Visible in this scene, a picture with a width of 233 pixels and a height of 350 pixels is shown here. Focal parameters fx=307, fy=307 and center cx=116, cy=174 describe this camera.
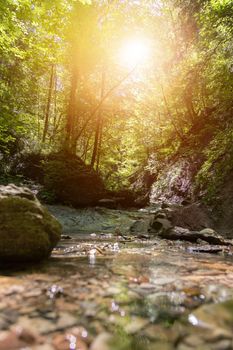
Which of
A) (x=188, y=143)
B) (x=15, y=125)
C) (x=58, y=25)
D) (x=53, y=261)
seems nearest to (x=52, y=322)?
(x=53, y=261)

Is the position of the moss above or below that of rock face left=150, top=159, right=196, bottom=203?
below

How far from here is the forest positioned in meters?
2.92

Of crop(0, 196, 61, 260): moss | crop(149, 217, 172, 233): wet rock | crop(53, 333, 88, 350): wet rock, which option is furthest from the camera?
crop(149, 217, 172, 233): wet rock

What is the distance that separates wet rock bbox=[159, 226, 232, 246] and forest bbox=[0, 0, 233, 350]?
0.05m

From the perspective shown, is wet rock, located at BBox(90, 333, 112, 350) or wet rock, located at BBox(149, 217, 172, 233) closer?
wet rock, located at BBox(90, 333, 112, 350)

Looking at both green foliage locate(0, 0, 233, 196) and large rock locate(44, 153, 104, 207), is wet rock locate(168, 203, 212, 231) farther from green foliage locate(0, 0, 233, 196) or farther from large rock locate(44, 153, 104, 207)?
large rock locate(44, 153, 104, 207)

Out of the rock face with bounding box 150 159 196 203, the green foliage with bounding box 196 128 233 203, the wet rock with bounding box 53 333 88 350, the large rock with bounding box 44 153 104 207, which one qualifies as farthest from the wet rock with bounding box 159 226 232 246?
the rock face with bounding box 150 159 196 203

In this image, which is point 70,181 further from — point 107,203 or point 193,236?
point 193,236

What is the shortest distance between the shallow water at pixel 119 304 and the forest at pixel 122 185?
18 millimetres

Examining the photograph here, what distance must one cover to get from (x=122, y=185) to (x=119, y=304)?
74.8 ft

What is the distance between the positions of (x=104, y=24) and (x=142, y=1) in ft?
12.9

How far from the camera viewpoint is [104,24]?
19469mm

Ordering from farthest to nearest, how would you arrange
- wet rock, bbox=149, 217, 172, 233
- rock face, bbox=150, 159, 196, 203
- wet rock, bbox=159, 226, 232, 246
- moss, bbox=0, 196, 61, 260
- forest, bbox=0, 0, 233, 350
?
rock face, bbox=150, 159, 196, 203
wet rock, bbox=149, 217, 172, 233
wet rock, bbox=159, 226, 232, 246
moss, bbox=0, 196, 61, 260
forest, bbox=0, 0, 233, 350

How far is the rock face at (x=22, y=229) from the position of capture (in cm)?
495
